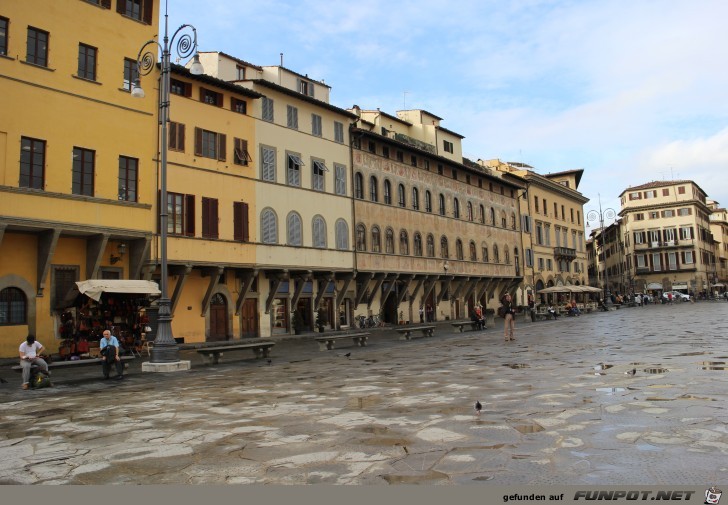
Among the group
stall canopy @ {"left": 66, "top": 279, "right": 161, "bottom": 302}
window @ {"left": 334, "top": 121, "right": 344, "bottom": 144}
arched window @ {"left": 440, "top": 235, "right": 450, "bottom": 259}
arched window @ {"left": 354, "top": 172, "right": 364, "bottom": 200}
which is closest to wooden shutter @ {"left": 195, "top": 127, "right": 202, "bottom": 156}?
stall canopy @ {"left": 66, "top": 279, "right": 161, "bottom": 302}

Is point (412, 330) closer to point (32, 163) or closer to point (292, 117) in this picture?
point (292, 117)

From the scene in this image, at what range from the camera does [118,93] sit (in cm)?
2408

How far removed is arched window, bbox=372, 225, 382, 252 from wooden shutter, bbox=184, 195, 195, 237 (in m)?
13.9

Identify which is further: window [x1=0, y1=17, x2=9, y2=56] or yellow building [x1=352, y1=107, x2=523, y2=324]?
yellow building [x1=352, y1=107, x2=523, y2=324]

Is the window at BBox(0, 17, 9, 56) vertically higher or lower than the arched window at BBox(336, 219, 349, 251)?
higher

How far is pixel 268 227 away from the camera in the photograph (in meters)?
30.7

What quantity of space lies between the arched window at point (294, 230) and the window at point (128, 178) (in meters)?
9.22

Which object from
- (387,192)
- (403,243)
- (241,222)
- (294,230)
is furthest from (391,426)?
(403,243)

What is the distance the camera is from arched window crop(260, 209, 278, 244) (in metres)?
30.3

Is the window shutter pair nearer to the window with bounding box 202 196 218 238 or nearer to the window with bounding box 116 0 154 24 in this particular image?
the window with bounding box 202 196 218 238

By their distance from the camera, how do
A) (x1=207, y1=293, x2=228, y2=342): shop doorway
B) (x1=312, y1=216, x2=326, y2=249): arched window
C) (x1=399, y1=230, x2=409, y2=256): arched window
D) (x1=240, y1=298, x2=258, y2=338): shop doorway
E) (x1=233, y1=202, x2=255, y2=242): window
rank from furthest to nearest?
(x1=399, y1=230, x2=409, y2=256): arched window < (x1=312, y1=216, x2=326, y2=249): arched window < (x1=240, y1=298, x2=258, y2=338): shop doorway < (x1=233, y1=202, x2=255, y2=242): window < (x1=207, y1=293, x2=228, y2=342): shop doorway

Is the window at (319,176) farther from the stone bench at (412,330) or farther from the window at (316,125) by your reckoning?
the stone bench at (412,330)

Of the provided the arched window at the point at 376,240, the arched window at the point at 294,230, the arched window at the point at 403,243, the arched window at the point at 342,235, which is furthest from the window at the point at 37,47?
the arched window at the point at 403,243

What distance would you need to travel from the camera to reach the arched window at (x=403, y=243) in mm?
40438
